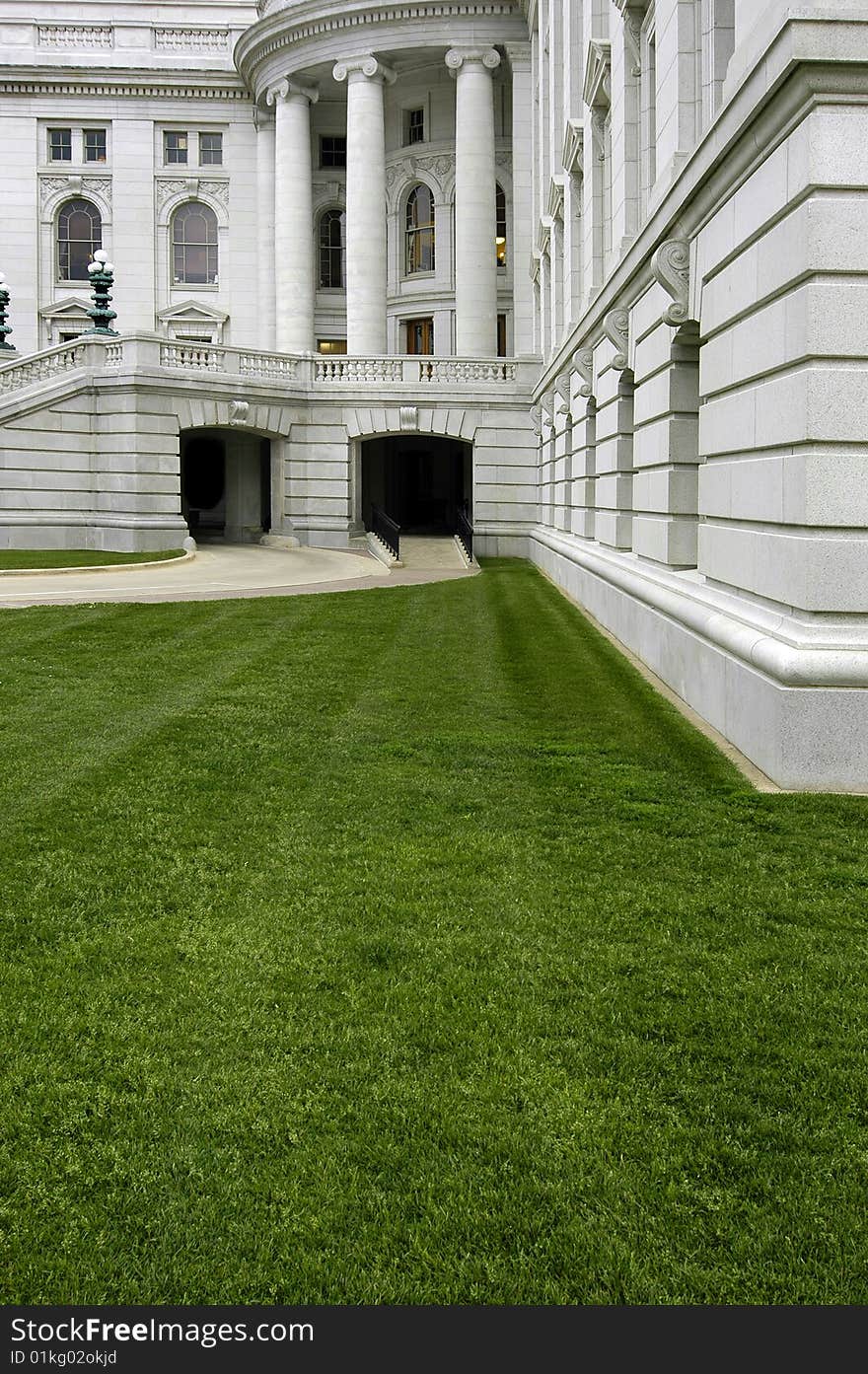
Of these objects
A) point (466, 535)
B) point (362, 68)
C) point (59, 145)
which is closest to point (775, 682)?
point (466, 535)

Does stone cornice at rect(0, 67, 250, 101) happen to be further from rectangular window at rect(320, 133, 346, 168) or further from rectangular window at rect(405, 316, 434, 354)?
rectangular window at rect(405, 316, 434, 354)

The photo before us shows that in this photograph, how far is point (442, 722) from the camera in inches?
447

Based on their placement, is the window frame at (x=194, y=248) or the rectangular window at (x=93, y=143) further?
the window frame at (x=194, y=248)

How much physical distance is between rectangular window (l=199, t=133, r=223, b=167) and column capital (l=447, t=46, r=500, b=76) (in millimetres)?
13283

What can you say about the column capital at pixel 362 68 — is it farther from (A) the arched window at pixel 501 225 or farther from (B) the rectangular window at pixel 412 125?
(A) the arched window at pixel 501 225

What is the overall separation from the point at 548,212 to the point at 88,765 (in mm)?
27671

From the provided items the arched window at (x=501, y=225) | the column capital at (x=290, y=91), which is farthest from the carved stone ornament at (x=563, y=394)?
the column capital at (x=290, y=91)

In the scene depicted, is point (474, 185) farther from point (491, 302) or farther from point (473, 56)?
point (473, 56)

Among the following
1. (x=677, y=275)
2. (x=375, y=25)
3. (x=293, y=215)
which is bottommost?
(x=677, y=275)

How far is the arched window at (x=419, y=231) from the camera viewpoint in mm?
53125

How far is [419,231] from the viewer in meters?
53.4

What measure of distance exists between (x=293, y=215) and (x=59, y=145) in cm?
1265

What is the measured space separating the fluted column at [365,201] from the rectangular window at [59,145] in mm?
14105

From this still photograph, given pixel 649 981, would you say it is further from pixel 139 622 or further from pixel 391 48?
pixel 391 48
